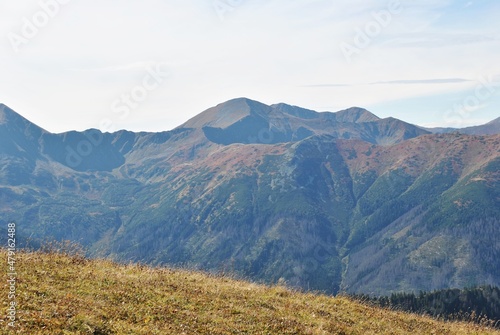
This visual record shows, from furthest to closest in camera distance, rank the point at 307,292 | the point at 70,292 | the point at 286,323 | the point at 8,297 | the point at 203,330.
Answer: the point at 307,292 < the point at 286,323 < the point at 70,292 < the point at 203,330 < the point at 8,297

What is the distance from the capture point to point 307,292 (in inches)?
967

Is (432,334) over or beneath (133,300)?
beneath

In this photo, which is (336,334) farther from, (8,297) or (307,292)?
(8,297)

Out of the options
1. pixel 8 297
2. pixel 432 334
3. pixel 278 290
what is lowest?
pixel 432 334

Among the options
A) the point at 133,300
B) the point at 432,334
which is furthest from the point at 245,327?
the point at 432,334

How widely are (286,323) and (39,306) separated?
30.6 feet

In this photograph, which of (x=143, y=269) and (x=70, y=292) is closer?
(x=70, y=292)

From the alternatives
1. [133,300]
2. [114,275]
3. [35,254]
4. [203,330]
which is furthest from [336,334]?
[35,254]

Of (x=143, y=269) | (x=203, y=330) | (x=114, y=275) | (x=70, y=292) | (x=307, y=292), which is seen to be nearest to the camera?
(x=203, y=330)

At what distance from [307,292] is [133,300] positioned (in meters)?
11.3

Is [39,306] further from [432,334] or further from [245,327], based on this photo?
[432,334]

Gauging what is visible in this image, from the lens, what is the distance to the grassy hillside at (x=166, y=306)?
1400cm

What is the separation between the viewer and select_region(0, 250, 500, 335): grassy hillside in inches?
551

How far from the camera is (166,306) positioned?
1675 centimetres
